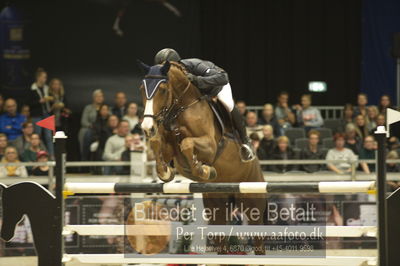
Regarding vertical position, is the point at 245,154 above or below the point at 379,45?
below

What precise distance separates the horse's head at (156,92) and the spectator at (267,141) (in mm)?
4144

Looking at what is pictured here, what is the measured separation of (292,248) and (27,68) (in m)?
8.10

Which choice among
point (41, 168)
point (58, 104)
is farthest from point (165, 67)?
point (58, 104)

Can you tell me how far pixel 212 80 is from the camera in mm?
5453

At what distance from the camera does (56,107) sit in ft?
31.8

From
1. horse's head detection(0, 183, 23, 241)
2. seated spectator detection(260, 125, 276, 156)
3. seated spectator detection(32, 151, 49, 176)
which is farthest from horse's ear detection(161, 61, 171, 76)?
seated spectator detection(260, 125, 276, 156)

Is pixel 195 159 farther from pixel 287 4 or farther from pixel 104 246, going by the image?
pixel 287 4

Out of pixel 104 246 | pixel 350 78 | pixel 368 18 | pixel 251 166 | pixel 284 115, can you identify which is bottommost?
pixel 104 246

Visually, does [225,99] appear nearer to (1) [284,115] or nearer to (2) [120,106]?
(2) [120,106]

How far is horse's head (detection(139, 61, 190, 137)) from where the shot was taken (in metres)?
4.82

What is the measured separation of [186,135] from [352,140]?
16.3 feet

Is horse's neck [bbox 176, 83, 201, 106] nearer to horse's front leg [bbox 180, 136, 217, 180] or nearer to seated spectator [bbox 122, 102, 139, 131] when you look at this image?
horse's front leg [bbox 180, 136, 217, 180]

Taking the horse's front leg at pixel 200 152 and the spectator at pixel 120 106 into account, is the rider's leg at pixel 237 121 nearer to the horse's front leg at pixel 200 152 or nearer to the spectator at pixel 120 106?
the horse's front leg at pixel 200 152

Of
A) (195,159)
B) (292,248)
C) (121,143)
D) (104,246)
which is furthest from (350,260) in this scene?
(121,143)
